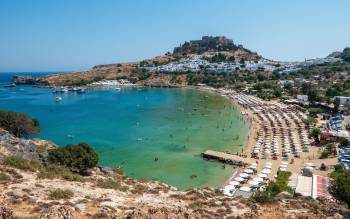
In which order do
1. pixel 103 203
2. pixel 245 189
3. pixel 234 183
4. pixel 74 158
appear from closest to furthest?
pixel 103 203 < pixel 74 158 < pixel 245 189 < pixel 234 183

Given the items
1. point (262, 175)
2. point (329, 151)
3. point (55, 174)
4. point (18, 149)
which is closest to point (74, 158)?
point (18, 149)

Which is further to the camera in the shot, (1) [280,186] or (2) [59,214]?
(1) [280,186]

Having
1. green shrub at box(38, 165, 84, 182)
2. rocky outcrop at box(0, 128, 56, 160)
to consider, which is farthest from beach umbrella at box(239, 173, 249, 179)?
rocky outcrop at box(0, 128, 56, 160)

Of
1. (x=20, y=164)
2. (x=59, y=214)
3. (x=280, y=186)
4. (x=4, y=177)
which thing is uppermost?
(x=59, y=214)

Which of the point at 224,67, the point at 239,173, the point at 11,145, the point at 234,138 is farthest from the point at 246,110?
the point at 224,67

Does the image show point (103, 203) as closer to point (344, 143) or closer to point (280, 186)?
point (280, 186)

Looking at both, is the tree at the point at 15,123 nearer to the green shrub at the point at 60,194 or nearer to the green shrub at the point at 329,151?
the green shrub at the point at 60,194

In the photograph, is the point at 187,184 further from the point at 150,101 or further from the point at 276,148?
the point at 150,101
